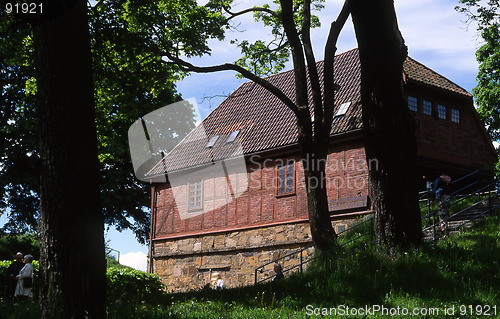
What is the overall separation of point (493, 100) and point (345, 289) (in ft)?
79.1

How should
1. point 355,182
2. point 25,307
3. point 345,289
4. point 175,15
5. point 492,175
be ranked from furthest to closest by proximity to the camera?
point 492,175 < point 355,182 < point 175,15 < point 345,289 < point 25,307

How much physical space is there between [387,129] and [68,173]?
5.50 meters

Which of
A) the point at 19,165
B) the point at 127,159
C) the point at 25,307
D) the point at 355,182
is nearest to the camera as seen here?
the point at 25,307

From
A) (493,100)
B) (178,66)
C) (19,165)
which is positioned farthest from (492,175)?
(19,165)

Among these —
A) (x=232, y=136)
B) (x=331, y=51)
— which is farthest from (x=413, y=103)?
(x=331, y=51)

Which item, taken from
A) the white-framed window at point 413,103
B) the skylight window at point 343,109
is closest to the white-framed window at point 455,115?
the white-framed window at point 413,103

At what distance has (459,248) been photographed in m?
9.76

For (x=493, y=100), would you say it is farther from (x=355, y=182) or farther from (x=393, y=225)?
(x=393, y=225)

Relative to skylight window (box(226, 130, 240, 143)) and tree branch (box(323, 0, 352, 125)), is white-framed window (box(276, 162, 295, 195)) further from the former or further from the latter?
tree branch (box(323, 0, 352, 125))

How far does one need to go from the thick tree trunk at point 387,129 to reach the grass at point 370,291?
0.56 metres

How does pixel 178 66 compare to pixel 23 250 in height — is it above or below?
above

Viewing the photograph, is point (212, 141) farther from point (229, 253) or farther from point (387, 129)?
point (387, 129)

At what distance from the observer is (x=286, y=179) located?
2436 cm

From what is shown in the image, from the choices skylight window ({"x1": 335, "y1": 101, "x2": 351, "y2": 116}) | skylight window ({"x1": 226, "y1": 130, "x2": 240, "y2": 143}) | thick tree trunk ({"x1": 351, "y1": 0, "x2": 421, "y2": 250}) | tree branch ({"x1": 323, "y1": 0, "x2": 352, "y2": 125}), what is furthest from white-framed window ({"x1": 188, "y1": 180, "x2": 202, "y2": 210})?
thick tree trunk ({"x1": 351, "y1": 0, "x2": 421, "y2": 250})
